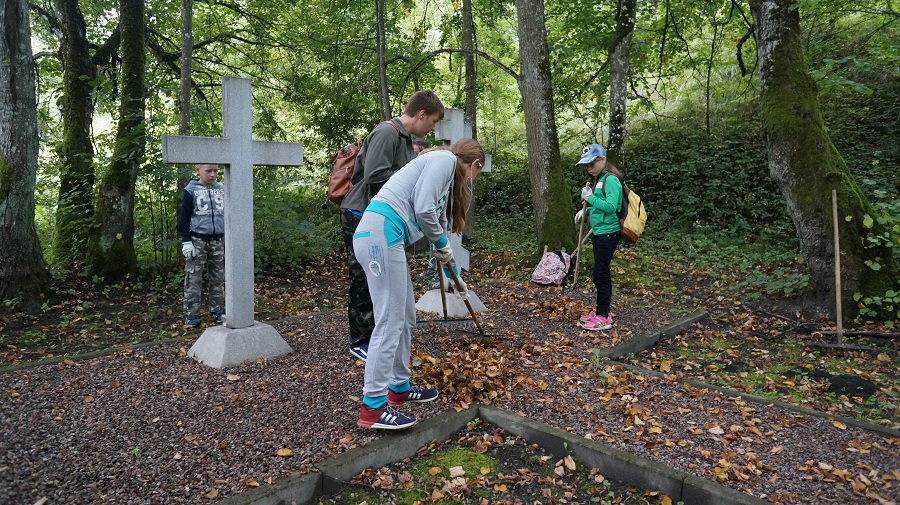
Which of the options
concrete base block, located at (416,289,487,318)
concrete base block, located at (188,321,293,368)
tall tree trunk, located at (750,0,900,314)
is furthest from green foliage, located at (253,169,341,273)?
tall tree trunk, located at (750,0,900,314)

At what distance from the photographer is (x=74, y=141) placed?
8961 mm

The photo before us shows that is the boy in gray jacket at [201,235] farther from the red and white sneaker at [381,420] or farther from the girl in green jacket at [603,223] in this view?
the girl in green jacket at [603,223]

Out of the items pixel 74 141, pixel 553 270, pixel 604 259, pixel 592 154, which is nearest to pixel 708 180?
pixel 553 270

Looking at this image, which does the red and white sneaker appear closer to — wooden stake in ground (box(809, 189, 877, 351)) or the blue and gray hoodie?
the blue and gray hoodie

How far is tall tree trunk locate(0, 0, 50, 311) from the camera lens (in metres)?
6.16

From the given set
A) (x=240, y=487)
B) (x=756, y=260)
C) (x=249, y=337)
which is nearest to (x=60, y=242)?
(x=249, y=337)

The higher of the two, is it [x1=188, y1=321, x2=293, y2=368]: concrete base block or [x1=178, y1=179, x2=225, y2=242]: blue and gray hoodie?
[x1=178, y1=179, x2=225, y2=242]: blue and gray hoodie

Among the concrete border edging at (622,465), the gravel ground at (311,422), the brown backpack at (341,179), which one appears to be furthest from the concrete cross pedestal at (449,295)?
the concrete border edging at (622,465)

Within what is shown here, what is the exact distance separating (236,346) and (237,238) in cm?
84

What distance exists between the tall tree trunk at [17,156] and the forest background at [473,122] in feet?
0.11

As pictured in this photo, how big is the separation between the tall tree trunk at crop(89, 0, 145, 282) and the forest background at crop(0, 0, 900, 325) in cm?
3

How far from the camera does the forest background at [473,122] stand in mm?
7430

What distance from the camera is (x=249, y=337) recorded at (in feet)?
14.9

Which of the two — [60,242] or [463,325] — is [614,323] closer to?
[463,325]
